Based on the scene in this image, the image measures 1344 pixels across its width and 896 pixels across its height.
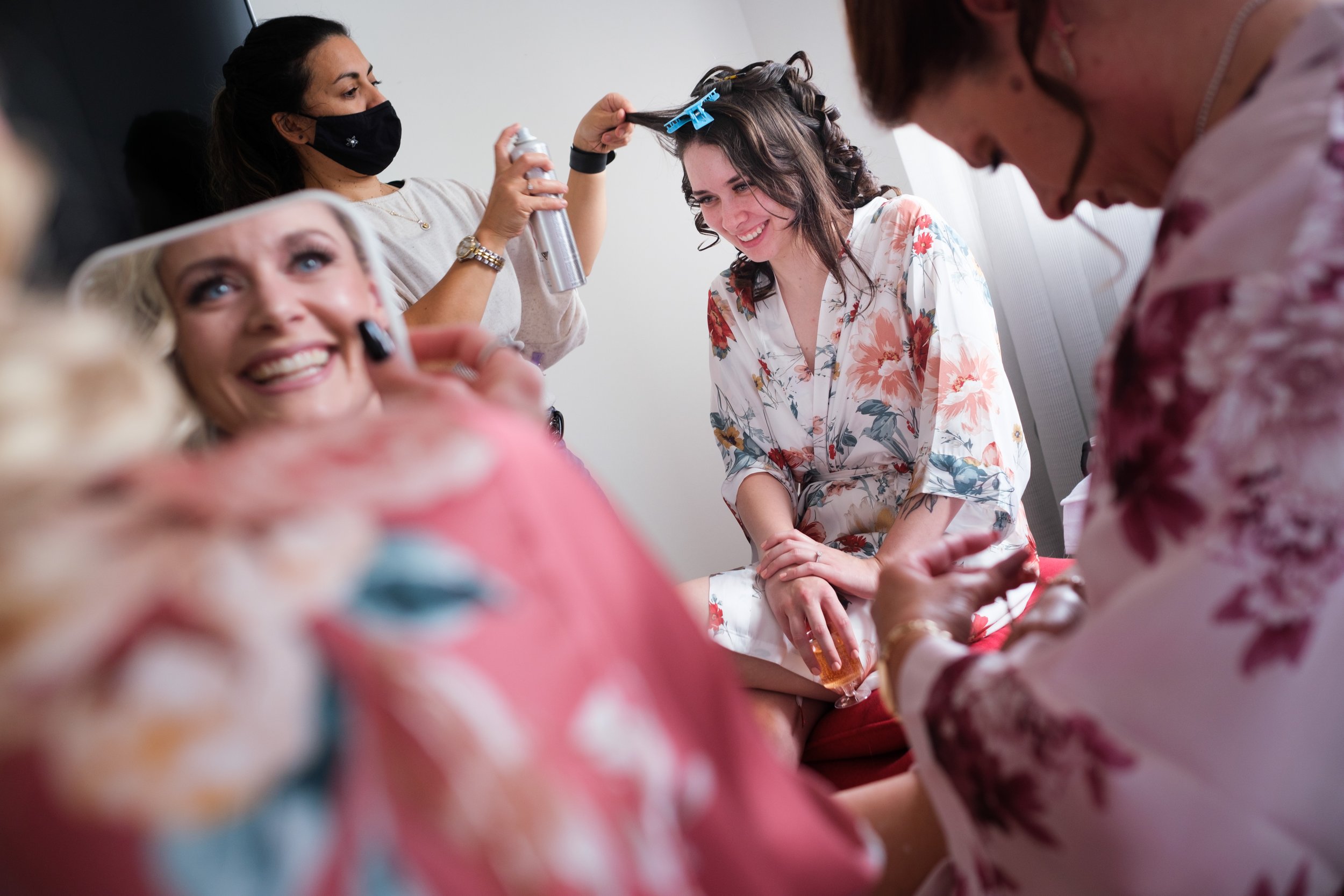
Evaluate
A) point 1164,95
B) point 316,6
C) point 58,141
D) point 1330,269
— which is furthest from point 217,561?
point 316,6

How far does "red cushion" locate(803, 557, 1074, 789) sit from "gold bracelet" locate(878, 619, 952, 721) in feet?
1.55

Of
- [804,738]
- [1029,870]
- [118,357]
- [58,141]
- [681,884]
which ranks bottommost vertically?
[804,738]

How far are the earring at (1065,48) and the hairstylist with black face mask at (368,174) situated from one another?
0.74 meters

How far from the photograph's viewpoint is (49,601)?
0.28 metres

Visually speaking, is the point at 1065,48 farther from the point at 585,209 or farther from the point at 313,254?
the point at 585,209

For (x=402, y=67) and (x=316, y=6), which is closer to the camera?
(x=316, y=6)

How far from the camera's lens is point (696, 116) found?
60.7 inches

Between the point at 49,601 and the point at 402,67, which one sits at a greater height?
the point at 402,67

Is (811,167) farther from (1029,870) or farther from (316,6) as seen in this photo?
(1029,870)

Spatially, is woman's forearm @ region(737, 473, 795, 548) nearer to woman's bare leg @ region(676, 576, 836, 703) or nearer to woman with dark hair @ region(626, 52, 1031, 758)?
woman with dark hair @ region(626, 52, 1031, 758)

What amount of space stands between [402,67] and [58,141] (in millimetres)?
972

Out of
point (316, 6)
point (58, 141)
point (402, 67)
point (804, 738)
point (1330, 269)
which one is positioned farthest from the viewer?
point (402, 67)

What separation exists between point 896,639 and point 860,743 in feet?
1.88

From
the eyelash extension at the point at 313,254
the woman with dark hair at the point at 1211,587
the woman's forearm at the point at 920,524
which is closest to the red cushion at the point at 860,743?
the woman's forearm at the point at 920,524
